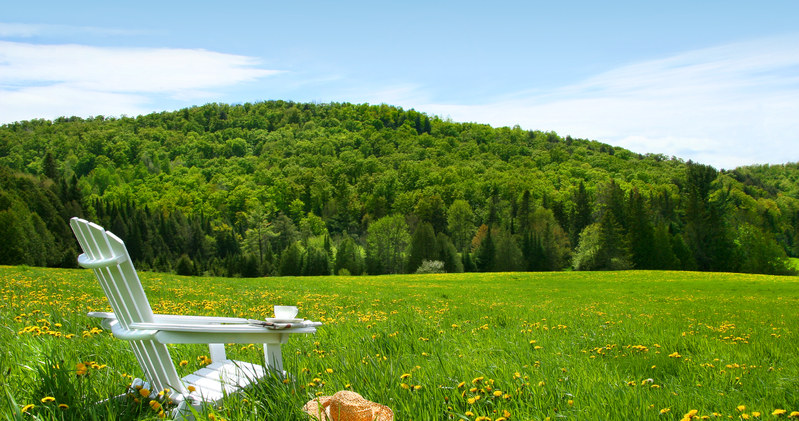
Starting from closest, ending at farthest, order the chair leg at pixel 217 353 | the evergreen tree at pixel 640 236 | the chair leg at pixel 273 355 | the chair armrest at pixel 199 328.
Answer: the chair armrest at pixel 199 328, the chair leg at pixel 273 355, the chair leg at pixel 217 353, the evergreen tree at pixel 640 236

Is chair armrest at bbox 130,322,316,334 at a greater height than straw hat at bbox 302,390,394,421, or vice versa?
chair armrest at bbox 130,322,316,334

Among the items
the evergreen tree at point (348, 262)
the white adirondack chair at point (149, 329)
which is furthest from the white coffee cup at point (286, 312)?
the evergreen tree at point (348, 262)

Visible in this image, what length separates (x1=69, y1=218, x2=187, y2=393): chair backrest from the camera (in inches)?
100

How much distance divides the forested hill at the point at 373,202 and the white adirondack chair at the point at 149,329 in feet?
182

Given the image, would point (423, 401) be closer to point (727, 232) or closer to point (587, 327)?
point (587, 327)

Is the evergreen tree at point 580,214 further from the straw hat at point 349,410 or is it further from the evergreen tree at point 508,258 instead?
the straw hat at point 349,410

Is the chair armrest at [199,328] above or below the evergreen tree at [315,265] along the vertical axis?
above

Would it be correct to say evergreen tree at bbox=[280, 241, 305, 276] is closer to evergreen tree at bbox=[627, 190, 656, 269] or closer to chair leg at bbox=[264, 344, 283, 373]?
evergreen tree at bbox=[627, 190, 656, 269]

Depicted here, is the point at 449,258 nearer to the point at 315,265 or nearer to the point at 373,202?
the point at 315,265

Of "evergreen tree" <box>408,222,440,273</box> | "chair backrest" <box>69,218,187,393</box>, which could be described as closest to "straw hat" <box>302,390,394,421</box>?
"chair backrest" <box>69,218,187,393</box>

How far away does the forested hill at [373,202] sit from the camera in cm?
7412

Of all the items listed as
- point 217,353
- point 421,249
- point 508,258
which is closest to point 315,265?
point 421,249

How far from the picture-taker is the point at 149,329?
2.56 meters

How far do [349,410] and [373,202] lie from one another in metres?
142
